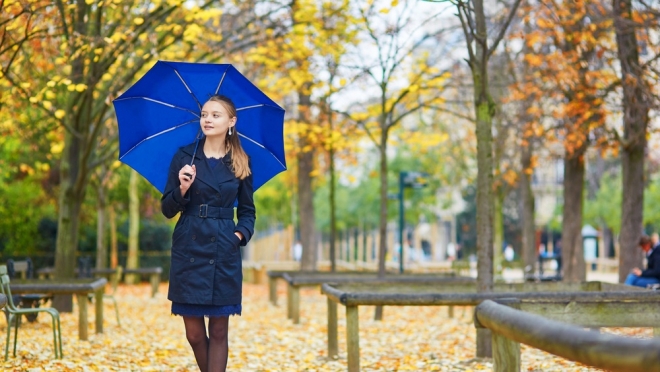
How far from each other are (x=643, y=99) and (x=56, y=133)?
38.4 feet

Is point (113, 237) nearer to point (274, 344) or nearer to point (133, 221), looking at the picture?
point (133, 221)

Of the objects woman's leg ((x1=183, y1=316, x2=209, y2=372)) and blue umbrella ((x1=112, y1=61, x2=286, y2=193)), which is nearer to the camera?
woman's leg ((x1=183, y1=316, x2=209, y2=372))

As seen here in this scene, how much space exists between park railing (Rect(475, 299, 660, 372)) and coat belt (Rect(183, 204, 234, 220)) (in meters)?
1.60

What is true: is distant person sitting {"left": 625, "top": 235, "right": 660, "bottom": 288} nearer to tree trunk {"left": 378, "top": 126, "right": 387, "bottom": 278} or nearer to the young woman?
tree trunk {"left": 378, "top": 126, "right": 387, "bottom": 278}

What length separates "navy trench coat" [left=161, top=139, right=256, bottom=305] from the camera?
558 cm

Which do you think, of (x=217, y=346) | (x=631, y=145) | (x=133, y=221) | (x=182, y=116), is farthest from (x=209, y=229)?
(x=133, y=221)

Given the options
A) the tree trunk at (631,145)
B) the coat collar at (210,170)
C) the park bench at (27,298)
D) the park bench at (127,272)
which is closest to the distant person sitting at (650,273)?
the tree trunk at (631,145)

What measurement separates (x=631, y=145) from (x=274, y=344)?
6741mm

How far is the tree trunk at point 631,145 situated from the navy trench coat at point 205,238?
9853 mm

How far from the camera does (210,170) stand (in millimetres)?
5773

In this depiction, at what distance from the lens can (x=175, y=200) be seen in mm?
5633

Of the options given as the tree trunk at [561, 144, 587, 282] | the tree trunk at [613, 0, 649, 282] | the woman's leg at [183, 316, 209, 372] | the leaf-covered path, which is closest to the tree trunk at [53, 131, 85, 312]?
the leaf-covered path

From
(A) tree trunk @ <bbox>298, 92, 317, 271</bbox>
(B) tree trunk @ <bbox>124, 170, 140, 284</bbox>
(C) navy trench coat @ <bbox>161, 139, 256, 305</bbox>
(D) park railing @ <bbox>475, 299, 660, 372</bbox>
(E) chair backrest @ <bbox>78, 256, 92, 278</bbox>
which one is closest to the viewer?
(D) park railing @ <bbox>475, 299, 660, 372</bbox>

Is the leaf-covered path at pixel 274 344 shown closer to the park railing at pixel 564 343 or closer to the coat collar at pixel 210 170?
the park railing at pixel 564 343
